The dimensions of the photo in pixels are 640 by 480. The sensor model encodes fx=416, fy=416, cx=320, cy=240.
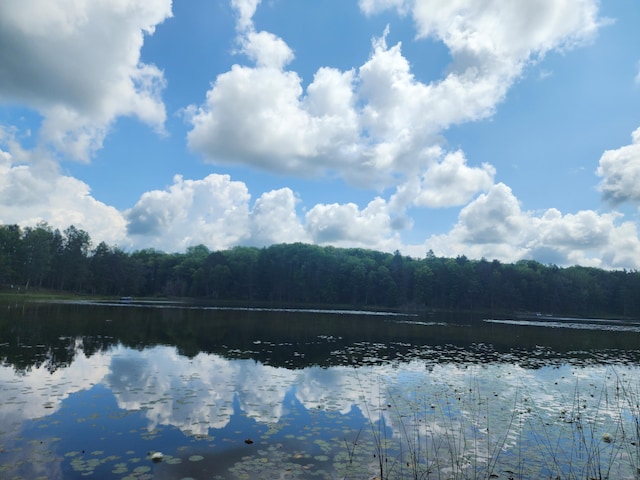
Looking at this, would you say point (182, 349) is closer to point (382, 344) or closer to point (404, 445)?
point (382, 344)

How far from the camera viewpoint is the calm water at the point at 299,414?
34.1 feet

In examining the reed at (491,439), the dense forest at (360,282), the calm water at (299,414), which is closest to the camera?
the calm water at (299,414)

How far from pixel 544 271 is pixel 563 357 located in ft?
481

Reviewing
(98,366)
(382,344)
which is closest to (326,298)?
(382,344)

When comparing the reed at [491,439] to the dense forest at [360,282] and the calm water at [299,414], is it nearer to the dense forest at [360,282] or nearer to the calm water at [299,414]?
the calm water at [299,414]

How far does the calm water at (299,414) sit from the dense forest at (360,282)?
121 metres

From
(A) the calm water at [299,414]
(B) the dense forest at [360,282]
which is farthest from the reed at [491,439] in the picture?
(B) the dense forest at [360,282]

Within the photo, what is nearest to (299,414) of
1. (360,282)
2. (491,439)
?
(491,439)

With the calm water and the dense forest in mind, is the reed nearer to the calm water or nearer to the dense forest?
the calm water

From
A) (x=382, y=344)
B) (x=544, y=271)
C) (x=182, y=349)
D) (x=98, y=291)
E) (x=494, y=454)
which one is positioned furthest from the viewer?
(x=544, y=271)

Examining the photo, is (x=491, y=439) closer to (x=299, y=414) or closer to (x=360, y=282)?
(x=299, y=414)

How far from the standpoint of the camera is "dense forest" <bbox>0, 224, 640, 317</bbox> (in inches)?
5704

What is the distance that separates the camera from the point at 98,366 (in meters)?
21.6

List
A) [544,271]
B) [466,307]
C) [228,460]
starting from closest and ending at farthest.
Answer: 1. [228,460]
2. [466,307]
3. [544,271]
